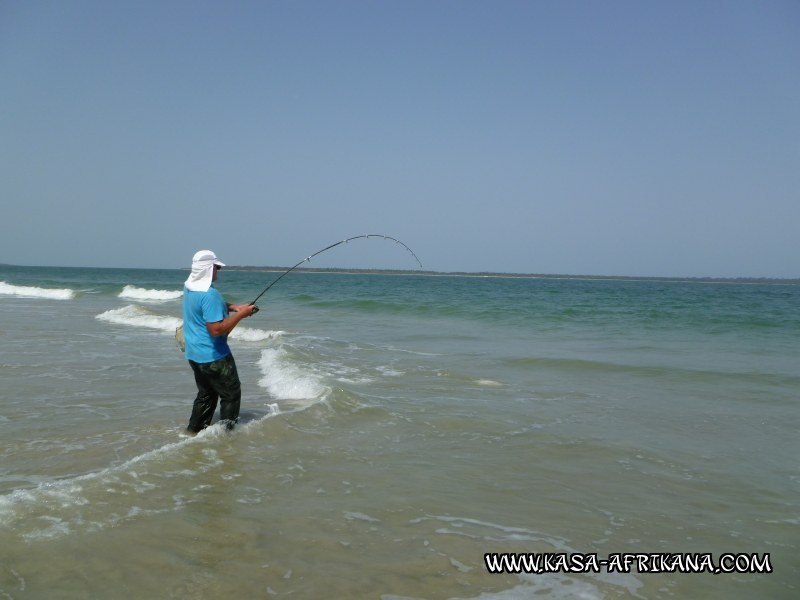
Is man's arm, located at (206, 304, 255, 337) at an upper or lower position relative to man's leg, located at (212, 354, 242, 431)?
upper

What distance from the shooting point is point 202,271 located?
5.07 metres

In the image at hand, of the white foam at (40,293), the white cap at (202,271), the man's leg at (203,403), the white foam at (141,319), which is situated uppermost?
the white cap at (202,271)

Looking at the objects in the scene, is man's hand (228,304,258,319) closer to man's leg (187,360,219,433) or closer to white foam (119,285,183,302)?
man's leg (187,360,219,433)

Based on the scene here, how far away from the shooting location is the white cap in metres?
5.05

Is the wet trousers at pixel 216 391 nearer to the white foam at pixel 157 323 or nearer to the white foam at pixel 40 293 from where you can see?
the white foam at pixel 157 323

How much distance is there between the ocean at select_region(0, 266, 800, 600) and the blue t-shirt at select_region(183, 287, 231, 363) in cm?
80

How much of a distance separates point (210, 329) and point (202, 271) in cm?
48

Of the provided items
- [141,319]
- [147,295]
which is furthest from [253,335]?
[147,295]

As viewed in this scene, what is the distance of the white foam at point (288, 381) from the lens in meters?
7.98

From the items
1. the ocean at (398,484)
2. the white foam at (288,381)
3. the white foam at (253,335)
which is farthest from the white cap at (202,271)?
the white foam at (253,335)

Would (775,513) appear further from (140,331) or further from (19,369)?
(140,331)

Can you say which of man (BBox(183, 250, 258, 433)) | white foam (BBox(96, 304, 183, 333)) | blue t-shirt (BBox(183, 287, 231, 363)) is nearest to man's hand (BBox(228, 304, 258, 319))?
man (BBox(183, 250, 258, 433))

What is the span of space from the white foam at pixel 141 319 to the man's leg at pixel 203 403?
11798 millimetres

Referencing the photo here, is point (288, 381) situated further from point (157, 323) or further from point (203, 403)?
point (157, 323)
